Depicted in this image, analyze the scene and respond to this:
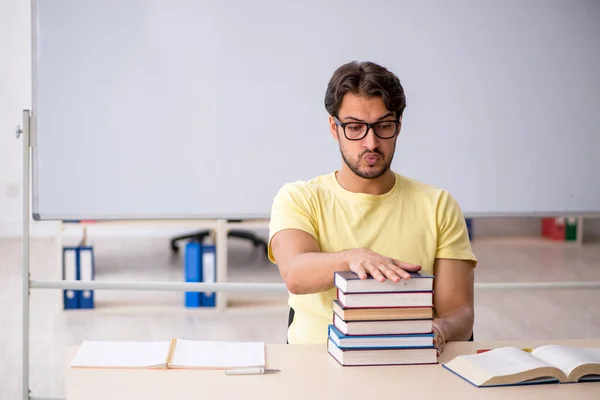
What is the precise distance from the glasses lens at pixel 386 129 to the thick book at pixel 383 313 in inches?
19.8

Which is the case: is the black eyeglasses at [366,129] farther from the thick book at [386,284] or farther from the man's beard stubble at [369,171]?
the thick book at [386,284]

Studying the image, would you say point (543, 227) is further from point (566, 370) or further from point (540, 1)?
point (566, 370)

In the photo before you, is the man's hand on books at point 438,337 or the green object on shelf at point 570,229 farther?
the green object on shelf at point 570,229

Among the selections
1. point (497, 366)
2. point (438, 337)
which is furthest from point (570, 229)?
point (497, 366)

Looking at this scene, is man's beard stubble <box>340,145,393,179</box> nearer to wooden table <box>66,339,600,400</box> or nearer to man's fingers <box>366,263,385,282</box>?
man's fingers <box>366,263,385,282</box>

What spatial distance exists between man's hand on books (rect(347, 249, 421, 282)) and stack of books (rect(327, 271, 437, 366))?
1 centimetres

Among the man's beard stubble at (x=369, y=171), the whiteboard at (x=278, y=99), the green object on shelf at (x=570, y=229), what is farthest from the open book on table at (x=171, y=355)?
the green object on shelf at (x=570, y=229)

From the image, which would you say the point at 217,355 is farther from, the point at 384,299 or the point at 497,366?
the point at 497,366

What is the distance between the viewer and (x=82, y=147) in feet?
8.73

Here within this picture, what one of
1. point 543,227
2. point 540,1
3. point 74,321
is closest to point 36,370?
point 74,321

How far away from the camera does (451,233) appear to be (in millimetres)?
1904

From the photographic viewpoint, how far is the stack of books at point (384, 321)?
1.44 metres

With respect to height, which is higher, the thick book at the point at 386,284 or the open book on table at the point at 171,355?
the thick book at the point at 386,284

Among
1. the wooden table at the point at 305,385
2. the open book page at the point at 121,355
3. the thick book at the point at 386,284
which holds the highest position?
the thick book at the point at 386,284
